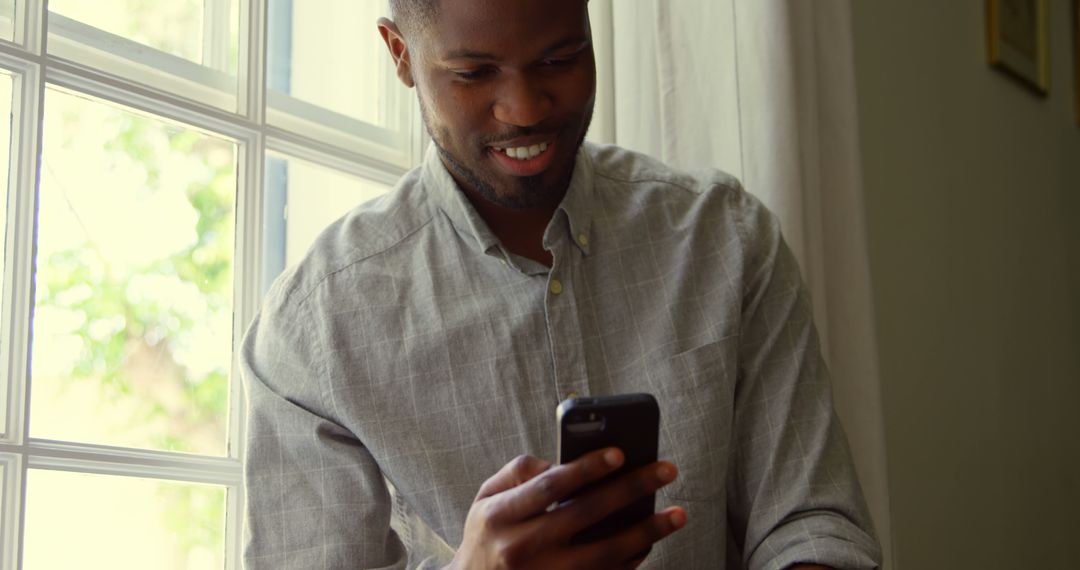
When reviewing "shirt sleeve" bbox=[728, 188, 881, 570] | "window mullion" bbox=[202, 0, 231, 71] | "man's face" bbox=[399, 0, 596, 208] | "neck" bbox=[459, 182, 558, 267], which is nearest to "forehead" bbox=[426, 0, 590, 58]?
"man's face" bbox=[399, 0, 596, 208]

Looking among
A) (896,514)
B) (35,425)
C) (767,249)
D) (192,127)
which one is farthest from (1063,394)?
(35,425)

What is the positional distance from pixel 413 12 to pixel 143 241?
1.52 feet

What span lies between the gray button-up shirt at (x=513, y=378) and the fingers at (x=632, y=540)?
22 cm

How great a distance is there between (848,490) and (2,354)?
3.07 feet

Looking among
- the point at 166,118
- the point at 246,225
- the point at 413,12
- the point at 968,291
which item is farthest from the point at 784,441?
the point at 968,291

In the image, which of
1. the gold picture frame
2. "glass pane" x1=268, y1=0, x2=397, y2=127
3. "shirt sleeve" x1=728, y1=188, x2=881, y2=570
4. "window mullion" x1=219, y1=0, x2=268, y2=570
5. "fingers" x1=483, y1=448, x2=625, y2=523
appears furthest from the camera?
the gold picture frame

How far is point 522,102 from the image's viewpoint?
4.30 ft

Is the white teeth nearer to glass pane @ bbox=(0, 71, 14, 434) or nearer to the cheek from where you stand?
the cheek

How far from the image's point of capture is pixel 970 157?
2639 millimetres

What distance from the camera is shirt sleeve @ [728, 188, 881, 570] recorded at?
129cm

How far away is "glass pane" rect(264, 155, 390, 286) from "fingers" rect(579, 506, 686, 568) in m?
0.74

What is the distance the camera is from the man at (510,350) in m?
1.32

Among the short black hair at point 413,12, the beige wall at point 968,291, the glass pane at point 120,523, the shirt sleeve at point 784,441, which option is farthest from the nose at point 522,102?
the beige wall at point 968,291

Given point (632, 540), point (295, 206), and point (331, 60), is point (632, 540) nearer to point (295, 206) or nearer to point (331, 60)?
point (295, 206)
